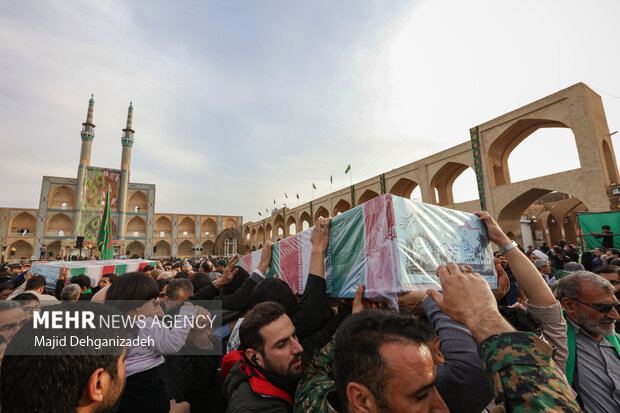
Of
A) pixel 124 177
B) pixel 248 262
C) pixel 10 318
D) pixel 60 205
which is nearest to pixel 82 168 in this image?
pixel 124 177

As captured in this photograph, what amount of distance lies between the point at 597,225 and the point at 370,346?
10892mm

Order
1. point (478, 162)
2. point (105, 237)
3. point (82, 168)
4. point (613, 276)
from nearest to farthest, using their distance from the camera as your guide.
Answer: point (613, 276)
point (105, 237)
point (478, 162)
point (82, 168)

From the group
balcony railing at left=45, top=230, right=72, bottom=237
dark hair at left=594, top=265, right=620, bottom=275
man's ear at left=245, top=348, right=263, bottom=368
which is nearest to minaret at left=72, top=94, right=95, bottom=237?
balcony railing at left=45, top=230, right=72, bottom=237

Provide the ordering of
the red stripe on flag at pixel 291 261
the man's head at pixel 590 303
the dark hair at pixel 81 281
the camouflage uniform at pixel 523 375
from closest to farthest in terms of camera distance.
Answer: the camouflage uniform at pixel 523 375 → the man's head at pixel 590 303 → the red stripe on flag at pixel 291 261 → the dark hair at pixel 81 281

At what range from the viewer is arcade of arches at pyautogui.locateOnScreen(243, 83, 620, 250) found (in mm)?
9234

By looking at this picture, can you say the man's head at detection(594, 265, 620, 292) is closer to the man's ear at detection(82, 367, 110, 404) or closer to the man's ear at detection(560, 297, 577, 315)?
the man's ear at detection(560, 297, 577, 315)

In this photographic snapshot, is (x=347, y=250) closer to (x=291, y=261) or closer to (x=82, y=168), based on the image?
(x=291, y=261)

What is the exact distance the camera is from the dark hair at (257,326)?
1.38m

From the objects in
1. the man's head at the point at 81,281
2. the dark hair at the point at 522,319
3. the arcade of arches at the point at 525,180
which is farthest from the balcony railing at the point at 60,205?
the dark hair at the point at 522,319

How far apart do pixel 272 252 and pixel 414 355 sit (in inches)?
95.3

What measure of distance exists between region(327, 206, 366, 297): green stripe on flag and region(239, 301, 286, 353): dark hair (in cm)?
64

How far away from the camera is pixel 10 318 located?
7.13 ft

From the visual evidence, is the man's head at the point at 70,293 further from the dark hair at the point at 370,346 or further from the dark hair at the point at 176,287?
the dark hair at the point at 370,346

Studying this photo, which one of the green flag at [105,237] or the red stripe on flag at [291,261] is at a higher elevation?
the green flag at [105,237]
